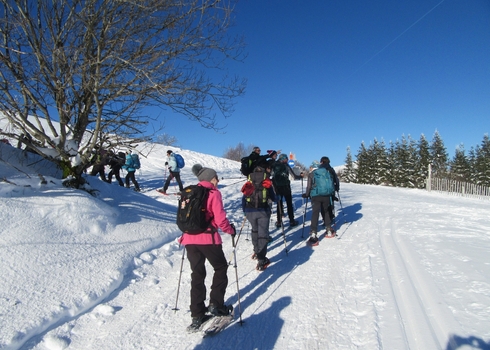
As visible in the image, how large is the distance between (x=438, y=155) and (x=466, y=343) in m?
54.2

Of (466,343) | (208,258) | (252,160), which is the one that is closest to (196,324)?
(208,258)

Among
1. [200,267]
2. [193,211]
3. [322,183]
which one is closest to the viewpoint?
[193,211]

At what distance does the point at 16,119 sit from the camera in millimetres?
5922

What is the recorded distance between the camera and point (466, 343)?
3.00m

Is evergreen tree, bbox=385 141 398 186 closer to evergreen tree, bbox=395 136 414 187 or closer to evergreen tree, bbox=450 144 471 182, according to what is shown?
evergreen tree, bbox=395 136 414 187

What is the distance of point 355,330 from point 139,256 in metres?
3.95

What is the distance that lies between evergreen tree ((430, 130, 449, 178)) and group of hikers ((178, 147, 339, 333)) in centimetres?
4847

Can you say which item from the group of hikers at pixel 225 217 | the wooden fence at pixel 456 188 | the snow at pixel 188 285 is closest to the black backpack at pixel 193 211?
the group of hikers at pixel 225 217

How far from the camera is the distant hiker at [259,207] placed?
5504 millimetres

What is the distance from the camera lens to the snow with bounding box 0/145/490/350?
3.31 m

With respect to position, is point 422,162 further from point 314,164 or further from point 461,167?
point 314,164

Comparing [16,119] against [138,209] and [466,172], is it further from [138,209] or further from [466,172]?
[466,172]

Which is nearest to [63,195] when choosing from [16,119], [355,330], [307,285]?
[16,119]

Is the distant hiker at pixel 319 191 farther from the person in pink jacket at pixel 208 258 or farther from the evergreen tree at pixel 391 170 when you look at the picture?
the evergreen tree at pixel 391 170
